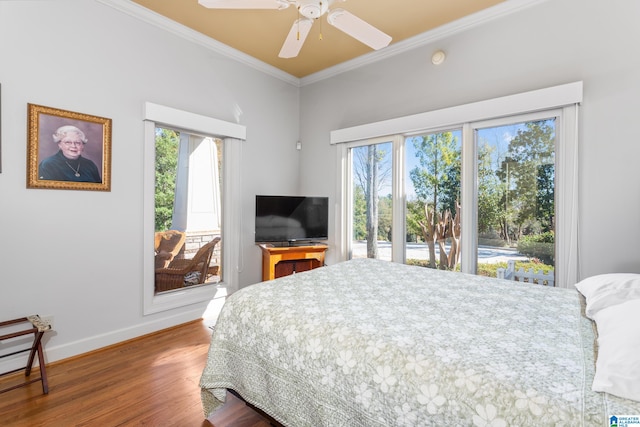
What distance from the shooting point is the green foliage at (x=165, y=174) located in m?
3.08

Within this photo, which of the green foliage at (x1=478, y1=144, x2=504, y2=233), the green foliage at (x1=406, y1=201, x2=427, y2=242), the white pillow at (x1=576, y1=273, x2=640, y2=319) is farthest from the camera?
the green foliage at (x1=406, y1=201, x2=427, y2=242)

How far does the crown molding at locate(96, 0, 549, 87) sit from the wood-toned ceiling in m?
0.05

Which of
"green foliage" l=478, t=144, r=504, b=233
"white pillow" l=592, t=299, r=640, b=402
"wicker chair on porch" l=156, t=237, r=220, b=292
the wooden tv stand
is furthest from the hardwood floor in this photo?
"green foliage" l=478, t=144, r=504, b=233

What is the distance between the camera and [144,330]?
9.52 ft

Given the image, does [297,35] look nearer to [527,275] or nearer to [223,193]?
[223,193]

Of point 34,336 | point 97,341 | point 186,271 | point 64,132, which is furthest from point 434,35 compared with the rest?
point 34,336

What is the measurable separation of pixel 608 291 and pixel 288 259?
2.78 metres

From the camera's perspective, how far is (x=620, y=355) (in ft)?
2.93

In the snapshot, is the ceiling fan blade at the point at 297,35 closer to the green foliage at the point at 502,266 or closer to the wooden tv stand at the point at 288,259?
the wooden tv stand at the point at 288,259

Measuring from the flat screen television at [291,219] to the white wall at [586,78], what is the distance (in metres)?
1.57

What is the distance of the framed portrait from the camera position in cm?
229

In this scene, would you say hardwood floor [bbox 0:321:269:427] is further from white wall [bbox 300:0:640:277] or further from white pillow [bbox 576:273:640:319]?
white wall [bbox 300:0:640:277]

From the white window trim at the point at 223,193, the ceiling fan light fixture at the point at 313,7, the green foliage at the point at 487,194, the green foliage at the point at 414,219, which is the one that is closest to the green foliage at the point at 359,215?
the green foliage at the point at 414,219

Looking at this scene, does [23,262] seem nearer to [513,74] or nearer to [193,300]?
[193,300]
